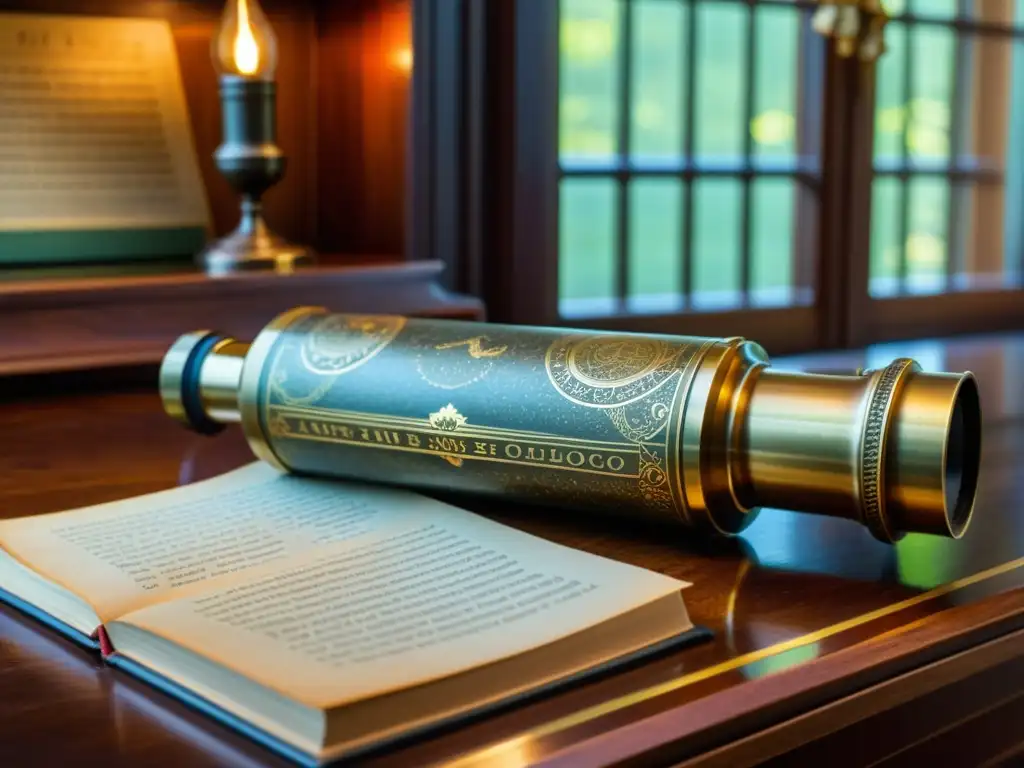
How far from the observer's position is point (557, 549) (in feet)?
2.01

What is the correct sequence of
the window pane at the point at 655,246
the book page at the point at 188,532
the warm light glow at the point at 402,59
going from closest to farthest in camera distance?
the book page at the point at 188,532, the warm light glow at the point at 402,59, the window pane at the point at 655,246

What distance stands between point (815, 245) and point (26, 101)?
41.8 inches

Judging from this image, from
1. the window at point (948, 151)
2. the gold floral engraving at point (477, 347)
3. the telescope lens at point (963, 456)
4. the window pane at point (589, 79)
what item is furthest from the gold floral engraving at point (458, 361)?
the window at point (948, 151)

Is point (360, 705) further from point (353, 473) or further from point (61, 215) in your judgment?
point (61, 215)

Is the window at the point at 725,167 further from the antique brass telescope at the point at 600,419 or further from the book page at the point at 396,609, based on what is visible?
the book page at the point at 396,609

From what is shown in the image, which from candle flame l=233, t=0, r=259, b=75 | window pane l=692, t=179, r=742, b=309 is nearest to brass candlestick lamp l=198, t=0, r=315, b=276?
candle flame l=233, t=0, r=259, b=75

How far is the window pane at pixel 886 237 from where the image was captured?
1935 mm

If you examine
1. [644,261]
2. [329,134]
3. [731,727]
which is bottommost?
[731,727]

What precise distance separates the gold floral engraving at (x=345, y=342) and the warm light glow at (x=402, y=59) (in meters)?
0.75

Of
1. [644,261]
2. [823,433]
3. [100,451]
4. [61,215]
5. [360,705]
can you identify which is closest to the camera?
[360,705]

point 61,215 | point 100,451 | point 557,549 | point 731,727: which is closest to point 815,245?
point 61,215

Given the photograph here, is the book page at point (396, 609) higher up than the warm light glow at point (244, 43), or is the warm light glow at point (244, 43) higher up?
the warm light glow at point (244, 43)

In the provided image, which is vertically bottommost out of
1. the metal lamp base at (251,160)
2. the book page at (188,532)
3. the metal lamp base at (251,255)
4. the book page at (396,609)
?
the book page at (188,532)

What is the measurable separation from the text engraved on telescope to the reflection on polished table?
0.04m
